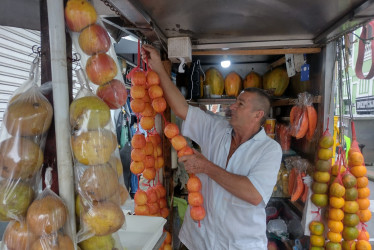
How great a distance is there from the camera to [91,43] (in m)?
0.75

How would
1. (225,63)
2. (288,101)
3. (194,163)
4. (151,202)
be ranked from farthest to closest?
(225,63) < (288,101) < (151,202) < (194,163)

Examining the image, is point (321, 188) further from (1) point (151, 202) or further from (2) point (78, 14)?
(2) point (78, 14)

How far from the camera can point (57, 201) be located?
69 centimetres

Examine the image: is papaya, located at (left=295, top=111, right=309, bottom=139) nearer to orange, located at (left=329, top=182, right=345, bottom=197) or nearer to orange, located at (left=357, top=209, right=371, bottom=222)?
orange, located at (left=329, top=182, right=345, bottom=197)

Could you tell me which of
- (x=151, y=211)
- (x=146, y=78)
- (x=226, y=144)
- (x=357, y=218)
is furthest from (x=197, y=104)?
(x=357, y=218)

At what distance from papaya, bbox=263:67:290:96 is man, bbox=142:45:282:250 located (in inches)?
37.8

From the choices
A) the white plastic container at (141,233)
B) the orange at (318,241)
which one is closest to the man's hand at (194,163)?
the white plastic container at (141,233)

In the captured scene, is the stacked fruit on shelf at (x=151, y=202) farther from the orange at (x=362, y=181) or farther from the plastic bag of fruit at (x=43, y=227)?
the orange at (x=362, y=181)

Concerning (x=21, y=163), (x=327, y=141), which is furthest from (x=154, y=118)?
(x=327, y=141)

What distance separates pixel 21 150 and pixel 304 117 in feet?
7.83

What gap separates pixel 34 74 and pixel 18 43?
260 centimetres

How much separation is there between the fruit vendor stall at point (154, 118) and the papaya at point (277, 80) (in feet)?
0.05

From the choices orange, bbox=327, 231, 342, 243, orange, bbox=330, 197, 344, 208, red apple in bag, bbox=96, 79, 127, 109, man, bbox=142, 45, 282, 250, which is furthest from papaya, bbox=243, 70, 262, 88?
red apple in bag, bbox=96, 79, 127, 109

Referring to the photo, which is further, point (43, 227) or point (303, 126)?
point (303, 126)
